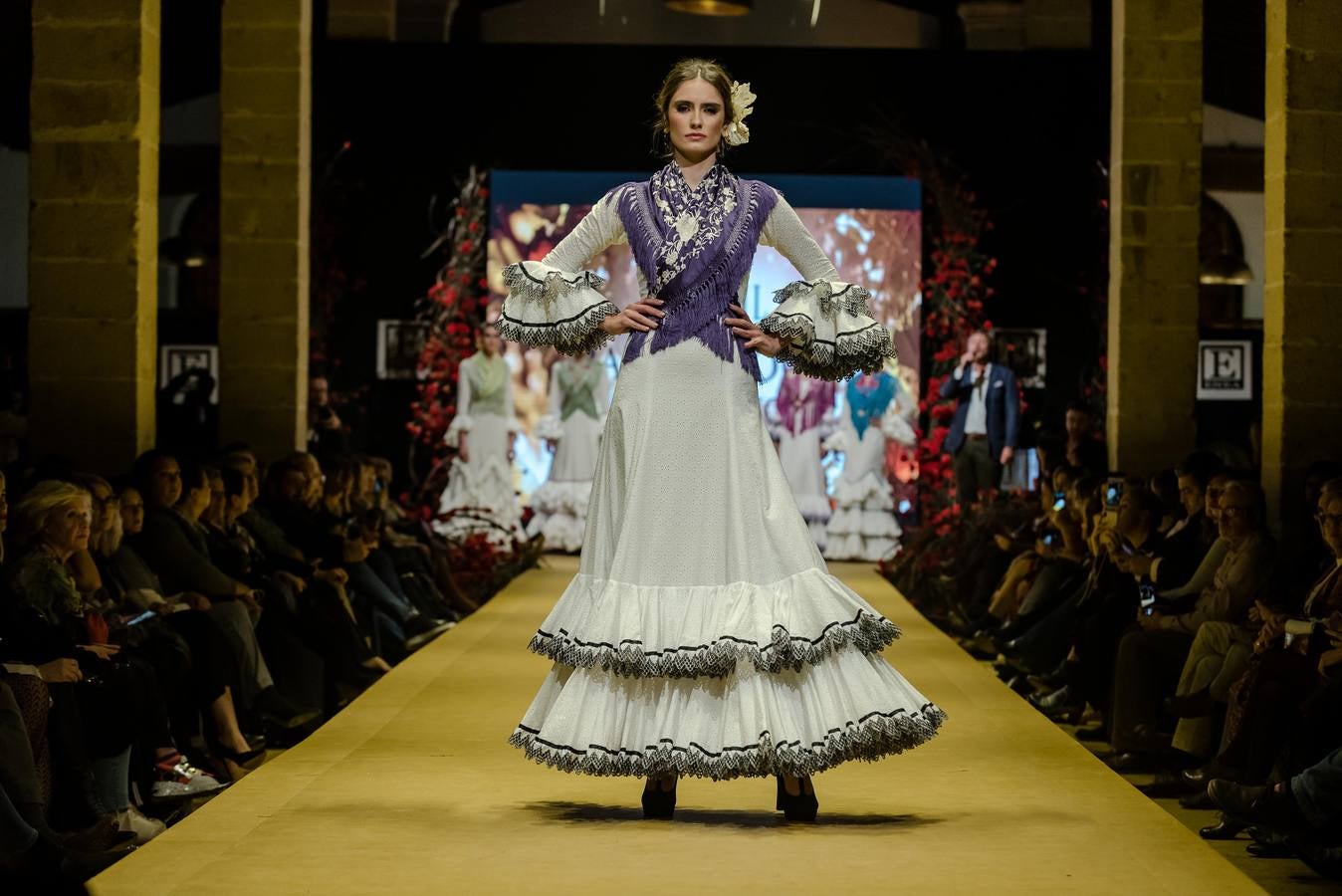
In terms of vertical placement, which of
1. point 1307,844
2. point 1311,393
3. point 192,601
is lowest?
point 1307,844

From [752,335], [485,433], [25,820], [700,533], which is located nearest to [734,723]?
[700,533]

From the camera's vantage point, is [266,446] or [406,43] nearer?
[266,446]

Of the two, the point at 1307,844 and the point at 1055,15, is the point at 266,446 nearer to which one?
the point at 1307,844

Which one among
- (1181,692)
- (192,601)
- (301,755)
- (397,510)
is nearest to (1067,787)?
(1181,692)

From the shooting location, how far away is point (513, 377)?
563 inches

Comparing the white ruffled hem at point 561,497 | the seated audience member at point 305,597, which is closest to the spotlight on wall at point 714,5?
the white ruffled hem at point 561,497

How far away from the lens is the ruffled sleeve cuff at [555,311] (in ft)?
13.0

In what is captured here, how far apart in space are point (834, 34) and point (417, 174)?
3.47 m

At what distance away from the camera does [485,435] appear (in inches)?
513

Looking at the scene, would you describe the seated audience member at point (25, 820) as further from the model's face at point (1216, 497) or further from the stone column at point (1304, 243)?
the stone column at point (1304, 243)

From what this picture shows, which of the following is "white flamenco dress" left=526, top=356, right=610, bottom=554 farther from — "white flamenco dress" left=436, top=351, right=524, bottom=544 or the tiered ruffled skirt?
the tiered ruffled skirt

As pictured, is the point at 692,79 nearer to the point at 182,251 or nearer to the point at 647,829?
the point at 647,829

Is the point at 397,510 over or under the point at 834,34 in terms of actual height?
under

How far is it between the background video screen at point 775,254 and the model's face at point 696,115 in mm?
9723
